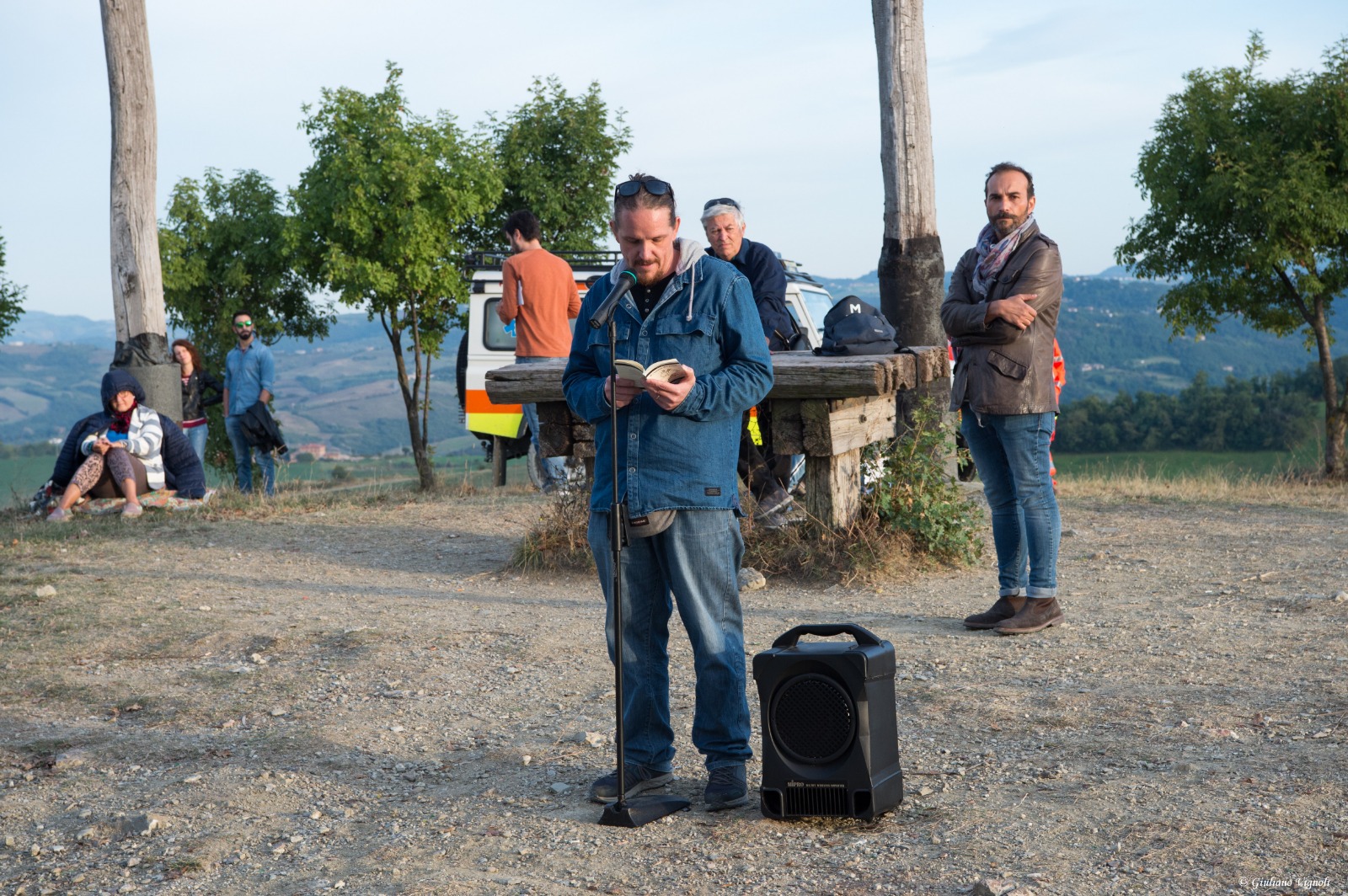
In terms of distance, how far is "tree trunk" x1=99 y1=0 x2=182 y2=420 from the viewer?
12000mm

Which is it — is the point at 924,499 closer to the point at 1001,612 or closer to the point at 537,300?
the point at 1001,612

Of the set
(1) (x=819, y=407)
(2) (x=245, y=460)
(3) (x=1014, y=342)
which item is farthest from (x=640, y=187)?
(2) (x=245, y=460)

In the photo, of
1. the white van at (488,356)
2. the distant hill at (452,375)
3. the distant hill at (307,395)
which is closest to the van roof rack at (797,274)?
the white van at (488,356)

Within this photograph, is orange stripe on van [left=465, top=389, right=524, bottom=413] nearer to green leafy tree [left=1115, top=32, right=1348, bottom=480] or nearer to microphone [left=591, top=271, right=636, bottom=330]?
green leafy tree [left=1115, top=32, right=1348, bottom=480]

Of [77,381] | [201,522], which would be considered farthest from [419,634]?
[77,381]

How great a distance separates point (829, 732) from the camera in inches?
144

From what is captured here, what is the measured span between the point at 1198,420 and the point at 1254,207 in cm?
1996

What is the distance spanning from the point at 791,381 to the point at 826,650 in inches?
135

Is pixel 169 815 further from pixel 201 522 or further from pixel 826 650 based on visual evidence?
pixel 201 522

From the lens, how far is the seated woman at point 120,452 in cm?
1058

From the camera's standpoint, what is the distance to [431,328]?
58.3 ft

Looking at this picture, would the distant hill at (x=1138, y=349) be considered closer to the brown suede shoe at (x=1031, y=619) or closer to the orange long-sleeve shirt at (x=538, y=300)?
the orange long-sleeve shirt at (x=538, y=300)

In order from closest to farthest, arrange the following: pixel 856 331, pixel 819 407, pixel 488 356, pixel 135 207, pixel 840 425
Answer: pixel 819 407
pixel 840 425
pixel 856 331
pixel 135 207
pixel 488 356

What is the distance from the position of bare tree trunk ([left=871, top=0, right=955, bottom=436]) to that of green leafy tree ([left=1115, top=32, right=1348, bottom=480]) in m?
6.77
